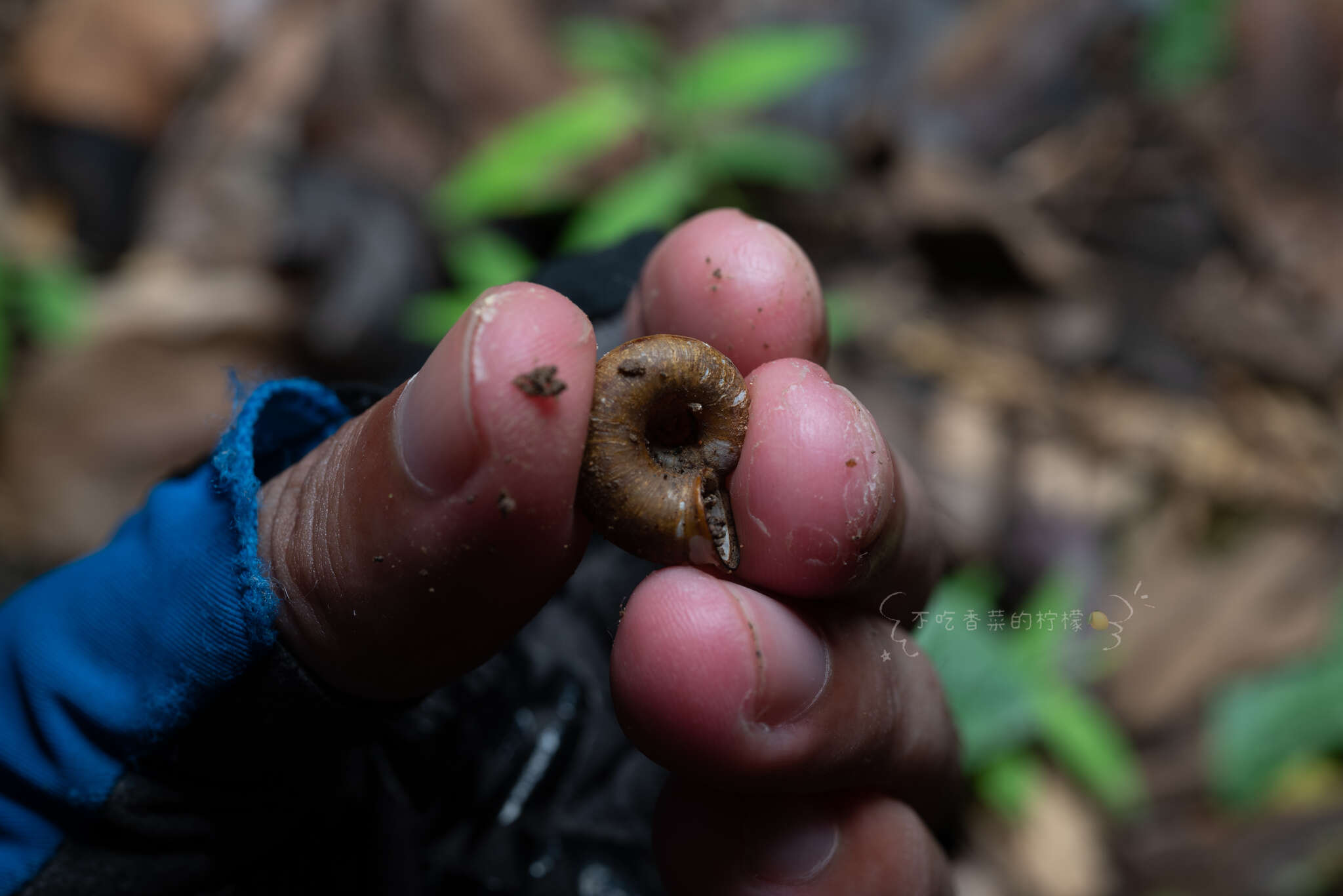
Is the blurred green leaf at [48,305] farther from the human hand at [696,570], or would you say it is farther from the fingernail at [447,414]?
the fingernail at [447,414]

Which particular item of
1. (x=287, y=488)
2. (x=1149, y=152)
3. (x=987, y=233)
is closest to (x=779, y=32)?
(x=987, y=233)

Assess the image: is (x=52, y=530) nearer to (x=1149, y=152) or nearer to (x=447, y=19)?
(x=447, y=19)

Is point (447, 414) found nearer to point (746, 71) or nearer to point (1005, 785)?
point (1005, 785)

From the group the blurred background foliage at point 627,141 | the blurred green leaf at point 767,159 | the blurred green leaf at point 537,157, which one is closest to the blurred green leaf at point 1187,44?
the blurred background foliage at point 627,141

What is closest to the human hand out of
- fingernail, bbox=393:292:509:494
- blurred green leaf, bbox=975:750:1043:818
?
fingernail, bbox=393:292:509:494

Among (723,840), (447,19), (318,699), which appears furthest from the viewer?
(447,19)
